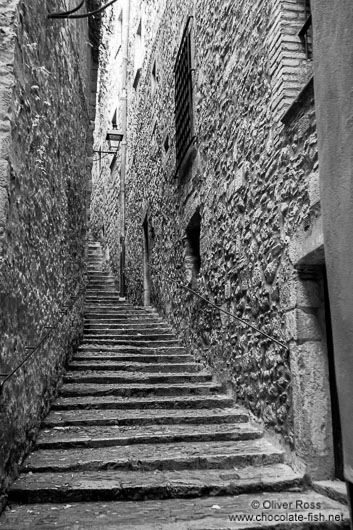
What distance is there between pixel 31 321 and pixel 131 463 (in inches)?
46.8

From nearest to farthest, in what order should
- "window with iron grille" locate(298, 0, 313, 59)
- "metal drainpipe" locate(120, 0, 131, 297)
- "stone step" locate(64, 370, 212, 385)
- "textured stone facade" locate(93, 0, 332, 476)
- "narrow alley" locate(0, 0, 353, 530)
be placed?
"narrow alley" locate(0, 0, 353, 530) < "textured stone facade" locate(93, 0, 332, 476) < "window with iron grille" locate(298, 0, 313, 59) < "stone step" locate(64, 370, 212, 385) < "metal drainpipe" locate(120, 0, 131, 297)

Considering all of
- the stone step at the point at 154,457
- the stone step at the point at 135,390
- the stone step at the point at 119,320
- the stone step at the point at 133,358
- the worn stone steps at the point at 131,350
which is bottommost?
the stone step at the point at 154,457

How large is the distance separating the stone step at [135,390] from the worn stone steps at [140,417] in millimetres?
307

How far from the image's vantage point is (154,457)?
136 inches

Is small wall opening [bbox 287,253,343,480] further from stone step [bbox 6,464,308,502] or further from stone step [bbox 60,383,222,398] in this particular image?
stone step [bbox 60,383,222,398]

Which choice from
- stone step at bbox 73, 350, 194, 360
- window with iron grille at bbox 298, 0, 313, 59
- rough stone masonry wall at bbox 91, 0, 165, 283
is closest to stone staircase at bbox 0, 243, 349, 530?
stone step at bbox 73, 350, 194, 360

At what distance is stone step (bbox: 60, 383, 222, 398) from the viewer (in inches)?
190

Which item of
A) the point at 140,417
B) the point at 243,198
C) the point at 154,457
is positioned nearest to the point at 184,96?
the point at 243,198

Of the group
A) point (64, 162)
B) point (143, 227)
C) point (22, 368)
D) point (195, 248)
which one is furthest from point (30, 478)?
point (143, 227)

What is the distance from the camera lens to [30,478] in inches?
120

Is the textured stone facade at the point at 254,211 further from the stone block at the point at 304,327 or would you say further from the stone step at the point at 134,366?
the stone step at the point at 134,366

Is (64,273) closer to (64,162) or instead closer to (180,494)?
(64,162)

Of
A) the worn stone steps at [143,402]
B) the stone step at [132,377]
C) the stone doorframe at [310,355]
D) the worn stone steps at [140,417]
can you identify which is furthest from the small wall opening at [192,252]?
the stone doorframe at [310,355]

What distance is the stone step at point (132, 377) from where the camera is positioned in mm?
5141
